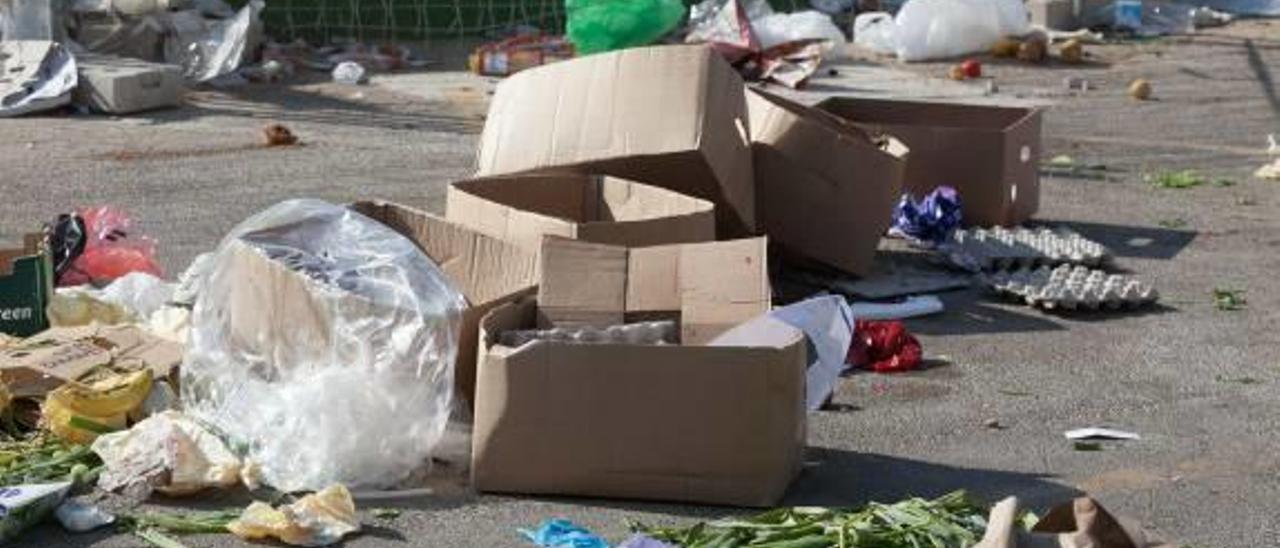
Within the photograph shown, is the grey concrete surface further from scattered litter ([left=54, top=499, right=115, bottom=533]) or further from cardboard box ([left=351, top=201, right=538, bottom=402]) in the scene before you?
cardboard box ([left=351, top=201, right=538, bottom=402])

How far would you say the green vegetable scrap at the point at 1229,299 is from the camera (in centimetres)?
809

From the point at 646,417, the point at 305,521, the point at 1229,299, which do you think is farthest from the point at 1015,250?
the point at 305,521

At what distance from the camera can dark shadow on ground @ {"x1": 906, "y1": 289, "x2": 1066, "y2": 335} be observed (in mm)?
7699

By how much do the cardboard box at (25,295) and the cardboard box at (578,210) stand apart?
1262 millimetres

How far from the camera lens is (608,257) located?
6.23 meters

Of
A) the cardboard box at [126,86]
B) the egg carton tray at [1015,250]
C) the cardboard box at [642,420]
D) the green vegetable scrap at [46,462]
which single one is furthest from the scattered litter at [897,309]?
the cardboard box at [126,86]

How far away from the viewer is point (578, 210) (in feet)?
24.6

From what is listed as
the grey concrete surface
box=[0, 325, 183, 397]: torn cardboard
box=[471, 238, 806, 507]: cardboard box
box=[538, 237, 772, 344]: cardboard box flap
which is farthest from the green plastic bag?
box=[471, 238, 806, 507]: cardboard box

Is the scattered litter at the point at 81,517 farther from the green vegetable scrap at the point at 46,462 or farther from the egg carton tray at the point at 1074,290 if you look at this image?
the egg carton tray at the point at 1074,290

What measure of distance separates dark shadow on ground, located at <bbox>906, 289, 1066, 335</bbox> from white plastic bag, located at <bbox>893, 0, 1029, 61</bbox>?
7276mm

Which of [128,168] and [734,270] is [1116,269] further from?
[128,168]

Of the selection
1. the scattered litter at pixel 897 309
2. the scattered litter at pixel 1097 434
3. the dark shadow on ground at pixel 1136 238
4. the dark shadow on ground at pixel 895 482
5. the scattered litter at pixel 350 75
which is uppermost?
the dark shadow on ground at pixel 895 482

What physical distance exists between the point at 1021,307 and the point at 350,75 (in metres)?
7.00

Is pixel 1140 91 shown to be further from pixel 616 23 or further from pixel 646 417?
pixel 646 417
